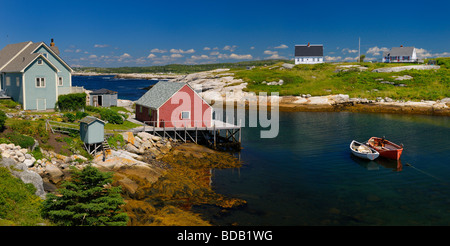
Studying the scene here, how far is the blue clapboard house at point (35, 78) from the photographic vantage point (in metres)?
40.2

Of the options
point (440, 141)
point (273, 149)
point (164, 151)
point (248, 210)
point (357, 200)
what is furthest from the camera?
point (440, 141)

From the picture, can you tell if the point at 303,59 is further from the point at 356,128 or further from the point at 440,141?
the point at 440,141

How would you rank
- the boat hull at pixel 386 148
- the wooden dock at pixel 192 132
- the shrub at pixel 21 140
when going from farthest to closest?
1. the wooden dock at pixel 192 132
2. the boat hull at pixel 386 148
3. the shrub at pixel 21 140

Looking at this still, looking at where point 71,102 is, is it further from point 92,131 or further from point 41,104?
point 92,131

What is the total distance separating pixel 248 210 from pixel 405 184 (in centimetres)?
1452

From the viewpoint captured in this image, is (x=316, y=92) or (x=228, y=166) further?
(x=316, y=92)

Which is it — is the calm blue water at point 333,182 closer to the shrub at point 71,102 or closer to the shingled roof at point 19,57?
the shrub at point 71,102

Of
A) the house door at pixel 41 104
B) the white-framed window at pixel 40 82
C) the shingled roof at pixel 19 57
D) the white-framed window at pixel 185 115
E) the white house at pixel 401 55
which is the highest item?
the white house at pixel 401 55

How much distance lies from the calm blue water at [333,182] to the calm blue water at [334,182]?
0.06 m

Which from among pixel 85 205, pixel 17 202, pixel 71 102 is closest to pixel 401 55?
pixel 71 102

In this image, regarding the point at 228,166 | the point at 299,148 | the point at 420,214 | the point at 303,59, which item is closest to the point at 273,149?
the point at 299,148

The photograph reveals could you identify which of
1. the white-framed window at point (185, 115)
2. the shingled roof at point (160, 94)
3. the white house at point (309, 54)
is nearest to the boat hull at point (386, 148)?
the white-framed window at point (185, 115)

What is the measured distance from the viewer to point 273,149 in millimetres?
40281
